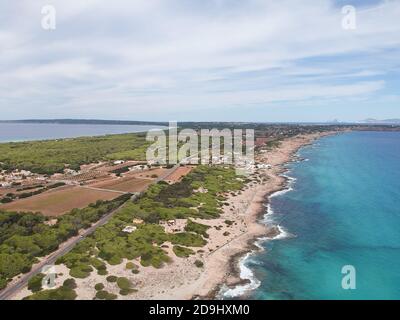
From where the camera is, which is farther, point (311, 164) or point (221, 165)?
point (311, 164)

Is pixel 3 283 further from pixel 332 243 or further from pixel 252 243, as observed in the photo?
pixel 332 243

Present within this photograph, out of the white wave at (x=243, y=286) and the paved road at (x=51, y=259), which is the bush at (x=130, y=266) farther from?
the white wave at (x=243, y=286)

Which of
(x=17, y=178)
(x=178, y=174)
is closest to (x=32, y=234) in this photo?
(x=17, y=178)

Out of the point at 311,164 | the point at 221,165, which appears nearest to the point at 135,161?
the point at 221,165

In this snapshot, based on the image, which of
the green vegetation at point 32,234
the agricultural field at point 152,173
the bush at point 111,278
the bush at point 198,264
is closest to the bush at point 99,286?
the bush at point 111,278
